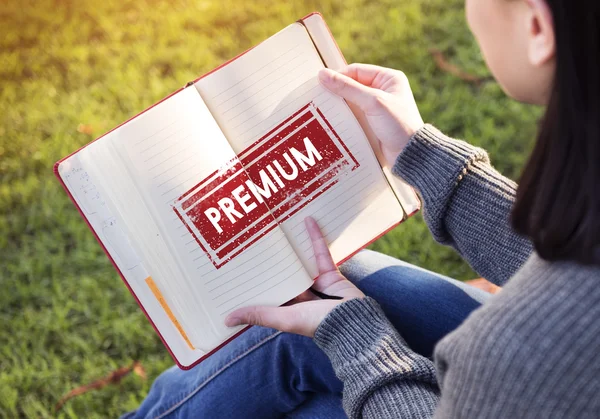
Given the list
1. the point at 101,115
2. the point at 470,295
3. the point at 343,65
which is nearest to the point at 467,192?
the point at 470,295

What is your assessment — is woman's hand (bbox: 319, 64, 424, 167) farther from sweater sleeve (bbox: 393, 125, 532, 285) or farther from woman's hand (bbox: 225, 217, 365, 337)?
woman's hand (bbox: 225, 217, 365, 337)

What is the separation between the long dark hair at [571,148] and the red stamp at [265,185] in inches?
15.8

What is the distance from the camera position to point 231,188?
3.10 feet

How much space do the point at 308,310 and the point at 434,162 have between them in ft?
0.95

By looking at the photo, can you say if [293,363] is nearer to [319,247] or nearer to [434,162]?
[319,247]

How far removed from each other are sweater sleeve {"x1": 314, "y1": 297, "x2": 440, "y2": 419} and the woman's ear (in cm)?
42

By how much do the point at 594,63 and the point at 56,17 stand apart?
2.00 metres

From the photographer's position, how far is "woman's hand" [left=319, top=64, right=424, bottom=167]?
38.2 inches

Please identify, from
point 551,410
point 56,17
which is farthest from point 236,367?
point 56,17

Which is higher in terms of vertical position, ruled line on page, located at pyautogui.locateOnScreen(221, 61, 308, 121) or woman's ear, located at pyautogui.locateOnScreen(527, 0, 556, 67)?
ruled line on page, located at pyautogui.locateOnScreen(221, 61, 308, 121)

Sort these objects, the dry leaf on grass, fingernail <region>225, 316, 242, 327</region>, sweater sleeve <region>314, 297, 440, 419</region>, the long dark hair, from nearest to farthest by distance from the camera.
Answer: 1. the long dark hair
2. sweater sleeve <region>314, 297, 440, 419</region>
3. fingernail <region>225, 316, 242, 327</region>
4. the dry leaf on grass

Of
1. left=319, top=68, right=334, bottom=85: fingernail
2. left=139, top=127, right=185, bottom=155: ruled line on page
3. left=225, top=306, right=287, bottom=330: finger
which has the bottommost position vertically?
left=225, top=306, right=287, bottom=330: finger

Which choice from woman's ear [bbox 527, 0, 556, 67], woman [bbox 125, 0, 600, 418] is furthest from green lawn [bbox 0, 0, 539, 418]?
woman's ear [bbox 527, 0, 556, 67]

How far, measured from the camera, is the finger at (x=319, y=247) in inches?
38.1
